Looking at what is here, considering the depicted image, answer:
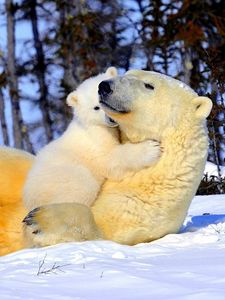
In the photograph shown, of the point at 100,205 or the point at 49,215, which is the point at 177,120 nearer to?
the point at 100,205

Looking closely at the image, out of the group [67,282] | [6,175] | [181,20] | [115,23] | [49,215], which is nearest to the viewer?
[67,282]

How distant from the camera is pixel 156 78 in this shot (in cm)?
507

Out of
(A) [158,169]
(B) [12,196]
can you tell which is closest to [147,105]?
(A) [158,169]

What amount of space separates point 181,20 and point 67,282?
18.7 meters

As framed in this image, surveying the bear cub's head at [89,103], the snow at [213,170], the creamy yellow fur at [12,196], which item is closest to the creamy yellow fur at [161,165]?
the bear cub's head at [89,103]

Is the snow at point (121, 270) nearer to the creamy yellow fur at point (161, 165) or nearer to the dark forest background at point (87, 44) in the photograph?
the creamy yellow fur at point (161, 165)

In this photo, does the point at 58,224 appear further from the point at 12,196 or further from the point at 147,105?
the point at 147,105

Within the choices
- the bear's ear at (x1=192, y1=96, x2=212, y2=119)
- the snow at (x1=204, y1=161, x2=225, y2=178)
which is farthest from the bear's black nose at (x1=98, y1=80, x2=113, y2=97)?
the snow at (x1=204, y1=161, x2=225, y2=178)

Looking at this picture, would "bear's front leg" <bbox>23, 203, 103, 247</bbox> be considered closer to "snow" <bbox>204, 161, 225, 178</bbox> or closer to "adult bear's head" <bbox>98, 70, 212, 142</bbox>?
"adult bear's head" <bbox>98, 70, 212, 142</bbox>

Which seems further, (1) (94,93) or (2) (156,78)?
(1) (94,93)

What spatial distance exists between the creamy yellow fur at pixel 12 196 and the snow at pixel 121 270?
633 mm

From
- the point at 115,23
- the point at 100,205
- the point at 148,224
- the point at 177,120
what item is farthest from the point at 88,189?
the point at 115,23

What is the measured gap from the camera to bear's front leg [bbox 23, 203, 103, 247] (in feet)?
15.0

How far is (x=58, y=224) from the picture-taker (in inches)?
180
